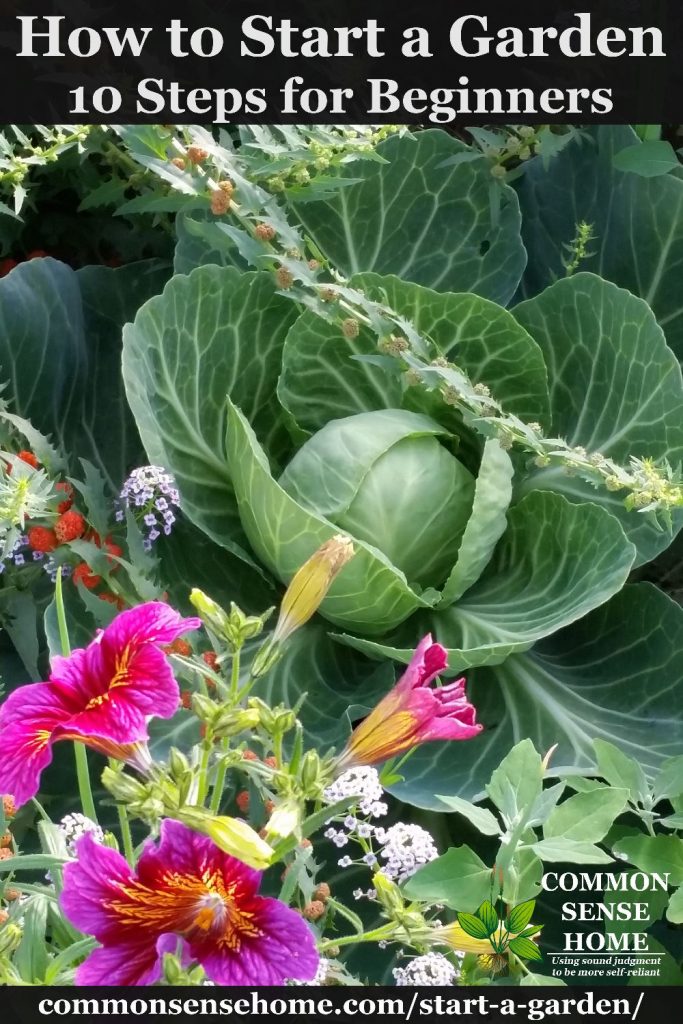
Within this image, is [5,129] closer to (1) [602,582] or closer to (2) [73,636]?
(2) [73,636]

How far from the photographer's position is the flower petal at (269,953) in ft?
2.69

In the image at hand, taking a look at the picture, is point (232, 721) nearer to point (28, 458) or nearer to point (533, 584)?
point (28, 458)

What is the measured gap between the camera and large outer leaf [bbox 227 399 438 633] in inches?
50.9

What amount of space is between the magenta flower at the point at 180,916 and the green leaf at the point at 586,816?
30 cm

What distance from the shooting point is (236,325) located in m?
1.51

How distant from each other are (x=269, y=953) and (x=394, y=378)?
852 millimetres

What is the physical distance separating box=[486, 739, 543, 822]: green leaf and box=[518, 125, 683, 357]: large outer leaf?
32.6 inches

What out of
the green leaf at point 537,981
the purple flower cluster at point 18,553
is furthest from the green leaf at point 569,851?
the purple flower cluster at point 18,553

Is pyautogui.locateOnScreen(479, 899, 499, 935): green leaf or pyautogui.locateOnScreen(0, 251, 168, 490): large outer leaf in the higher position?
pyautogui.locateOnScreen(0, 251, 168, 490): large outer leaf

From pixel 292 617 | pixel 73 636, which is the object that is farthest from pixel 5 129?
pixel 292 617
